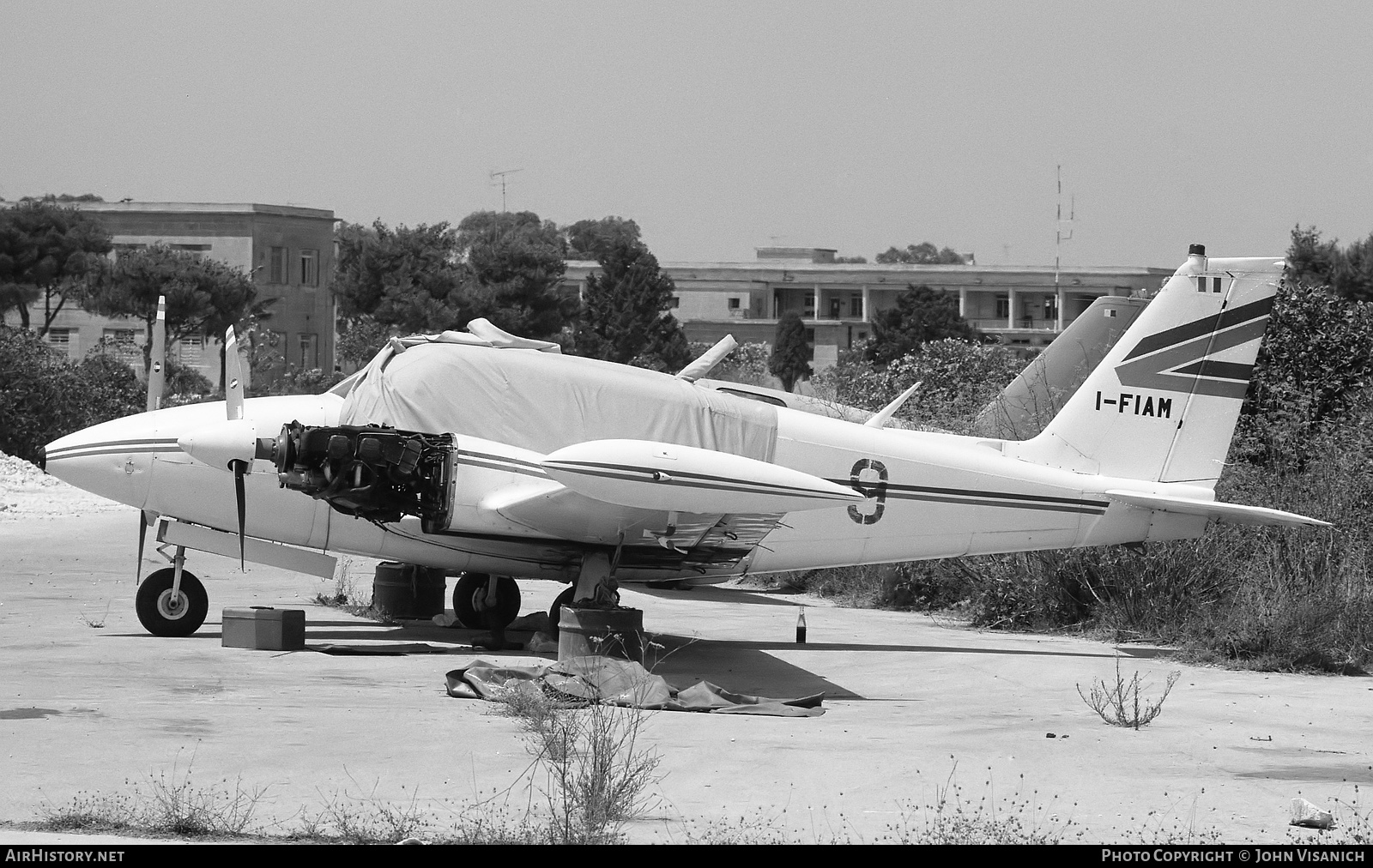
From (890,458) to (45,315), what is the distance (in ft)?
194

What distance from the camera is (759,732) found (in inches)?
380

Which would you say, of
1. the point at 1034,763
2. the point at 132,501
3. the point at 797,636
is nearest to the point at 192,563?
the point at 132,501

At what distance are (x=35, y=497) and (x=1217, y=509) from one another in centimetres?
2266

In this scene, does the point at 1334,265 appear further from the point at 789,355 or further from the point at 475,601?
the point at 475,601

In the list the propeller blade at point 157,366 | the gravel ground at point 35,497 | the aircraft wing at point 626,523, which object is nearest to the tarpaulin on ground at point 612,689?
the aircraft wing at point 626,523

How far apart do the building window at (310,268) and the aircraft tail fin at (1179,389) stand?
2367 inches

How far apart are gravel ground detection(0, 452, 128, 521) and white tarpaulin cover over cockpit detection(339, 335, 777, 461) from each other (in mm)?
16675

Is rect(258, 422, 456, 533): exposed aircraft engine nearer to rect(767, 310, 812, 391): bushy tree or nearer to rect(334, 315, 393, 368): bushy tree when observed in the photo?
rect(334, 315, 393, 368): bushy tree

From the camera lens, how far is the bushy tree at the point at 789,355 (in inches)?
3226

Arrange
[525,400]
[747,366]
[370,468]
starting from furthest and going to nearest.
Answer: [747,366] < [525,400] < [370,468]

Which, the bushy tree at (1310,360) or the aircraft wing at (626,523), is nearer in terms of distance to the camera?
the aircraft wing at (626,523)

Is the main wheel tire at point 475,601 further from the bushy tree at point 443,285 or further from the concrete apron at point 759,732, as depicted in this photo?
the bushy tree at point 443,285

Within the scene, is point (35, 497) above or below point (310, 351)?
below

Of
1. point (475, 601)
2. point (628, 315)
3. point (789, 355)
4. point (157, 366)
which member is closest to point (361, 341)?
point (628, 315)
